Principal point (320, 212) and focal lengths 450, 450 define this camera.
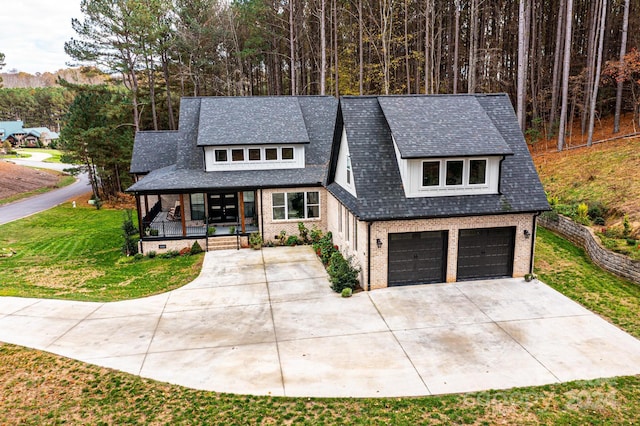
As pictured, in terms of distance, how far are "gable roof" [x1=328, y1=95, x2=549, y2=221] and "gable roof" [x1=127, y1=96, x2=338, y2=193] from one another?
5307 mm

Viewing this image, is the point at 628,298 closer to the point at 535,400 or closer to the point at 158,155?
the point at 535,400

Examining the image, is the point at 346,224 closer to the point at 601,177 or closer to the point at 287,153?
the point at 287,153

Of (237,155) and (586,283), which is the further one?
(237,155)

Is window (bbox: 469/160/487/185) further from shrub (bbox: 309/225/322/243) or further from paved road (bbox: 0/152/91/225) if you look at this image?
paved road (bbox: 0/152/91/225)

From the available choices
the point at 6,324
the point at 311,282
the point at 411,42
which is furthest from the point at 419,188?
the point at 411,42

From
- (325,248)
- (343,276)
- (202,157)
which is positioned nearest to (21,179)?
(202,157)

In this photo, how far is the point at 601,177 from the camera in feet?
76.5

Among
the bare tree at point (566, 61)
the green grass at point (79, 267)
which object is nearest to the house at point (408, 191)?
the green grass at point (79, 267)

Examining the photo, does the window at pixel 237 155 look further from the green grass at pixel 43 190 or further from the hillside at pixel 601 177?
the green grass at pixel 43 190

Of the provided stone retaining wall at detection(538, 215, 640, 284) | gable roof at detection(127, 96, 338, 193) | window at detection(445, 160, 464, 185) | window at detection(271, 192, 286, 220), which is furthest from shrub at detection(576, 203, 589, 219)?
window at detection(271, 192, 286, 220)

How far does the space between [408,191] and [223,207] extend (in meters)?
11.6

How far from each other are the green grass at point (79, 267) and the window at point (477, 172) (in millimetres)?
11555

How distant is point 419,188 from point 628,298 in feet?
25.2

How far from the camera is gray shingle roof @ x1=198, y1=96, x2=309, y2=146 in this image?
23153mm
